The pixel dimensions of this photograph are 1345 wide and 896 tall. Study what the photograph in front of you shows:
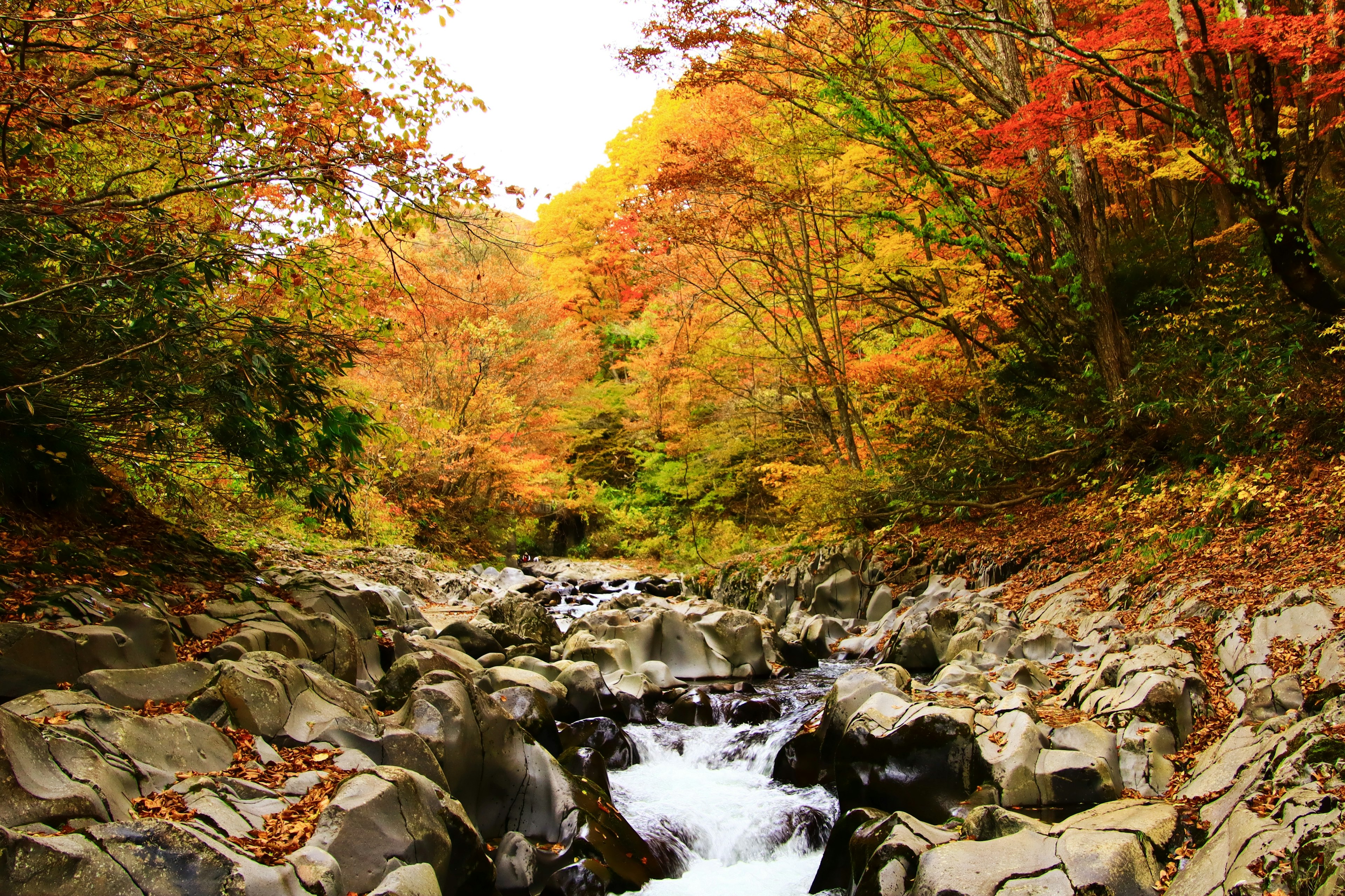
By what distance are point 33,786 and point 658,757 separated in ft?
16.5

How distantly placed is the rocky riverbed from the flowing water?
0.03 m

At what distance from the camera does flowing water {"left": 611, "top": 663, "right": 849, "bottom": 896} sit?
5.41 metres

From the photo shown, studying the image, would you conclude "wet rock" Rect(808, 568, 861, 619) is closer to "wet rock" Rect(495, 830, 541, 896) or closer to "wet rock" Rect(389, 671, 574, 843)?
"wet rock" Rect(389, 671, 574, 843)

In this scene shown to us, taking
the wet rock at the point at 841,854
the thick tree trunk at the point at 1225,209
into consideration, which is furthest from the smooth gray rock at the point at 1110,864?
the thick tree trunk at the point at 1225,209

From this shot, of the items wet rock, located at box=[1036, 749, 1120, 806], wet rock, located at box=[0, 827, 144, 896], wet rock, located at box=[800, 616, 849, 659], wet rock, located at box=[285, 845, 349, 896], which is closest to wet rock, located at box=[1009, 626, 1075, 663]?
wet rock, located at box=[1036, 749, 1120, 806]

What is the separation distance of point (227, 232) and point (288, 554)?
503 centimetres

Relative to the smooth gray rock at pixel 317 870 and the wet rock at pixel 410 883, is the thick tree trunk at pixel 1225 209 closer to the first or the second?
the wet rock at pixel 410 883

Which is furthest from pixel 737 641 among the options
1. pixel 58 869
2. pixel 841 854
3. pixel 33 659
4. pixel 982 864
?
pixel 58 869

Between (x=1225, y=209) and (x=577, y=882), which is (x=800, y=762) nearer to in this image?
(x=577, y=882)

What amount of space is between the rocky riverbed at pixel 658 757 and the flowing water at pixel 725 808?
0.03 m

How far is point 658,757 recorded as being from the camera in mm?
7293

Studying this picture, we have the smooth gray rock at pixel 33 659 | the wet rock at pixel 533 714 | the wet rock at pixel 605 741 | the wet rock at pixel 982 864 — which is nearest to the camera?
the wet rock at pixel 982 864

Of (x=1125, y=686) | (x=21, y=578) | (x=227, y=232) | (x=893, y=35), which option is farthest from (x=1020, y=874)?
(x=893, y=35)

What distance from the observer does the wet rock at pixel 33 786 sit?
10.1 feet
